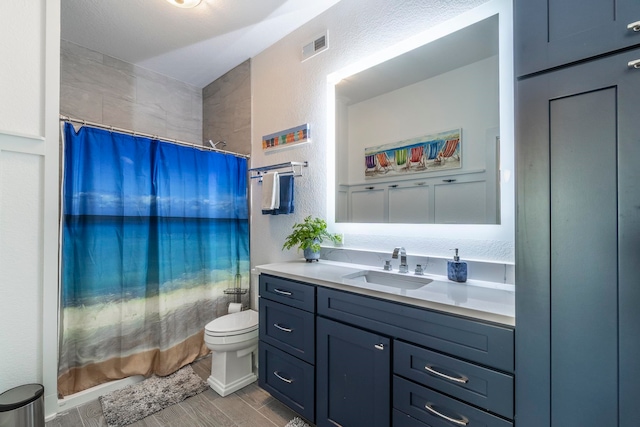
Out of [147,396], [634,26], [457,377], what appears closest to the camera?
[634,26]

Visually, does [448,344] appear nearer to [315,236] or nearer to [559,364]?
[559,364]

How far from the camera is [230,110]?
113 inches

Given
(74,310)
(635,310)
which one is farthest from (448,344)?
(74,310)

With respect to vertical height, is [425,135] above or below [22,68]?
below

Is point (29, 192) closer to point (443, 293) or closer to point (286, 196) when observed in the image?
point (286, 196)

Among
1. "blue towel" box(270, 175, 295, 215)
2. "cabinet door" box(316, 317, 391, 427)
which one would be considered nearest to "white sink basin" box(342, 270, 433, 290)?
"cabinet door" box(316, 317, 391, 427)

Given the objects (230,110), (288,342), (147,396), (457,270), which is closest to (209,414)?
(147,396)

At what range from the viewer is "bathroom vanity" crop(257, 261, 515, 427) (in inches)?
38.1

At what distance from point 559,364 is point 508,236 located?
657 mm

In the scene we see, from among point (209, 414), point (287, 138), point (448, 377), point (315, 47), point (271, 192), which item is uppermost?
point (315, 47)

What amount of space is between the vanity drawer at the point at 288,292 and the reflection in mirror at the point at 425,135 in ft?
2.14

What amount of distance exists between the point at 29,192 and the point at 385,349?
5.81 feet

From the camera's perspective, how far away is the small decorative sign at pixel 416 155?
1.57 m

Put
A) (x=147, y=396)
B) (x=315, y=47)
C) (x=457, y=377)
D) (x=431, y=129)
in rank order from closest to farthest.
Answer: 1. (x=457, y=377)
2. (x=431, y=129)
3. (x=147, y=396)
4. (x=315, y=47)
